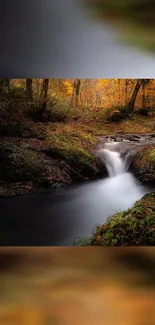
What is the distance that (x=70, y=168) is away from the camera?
110 inches

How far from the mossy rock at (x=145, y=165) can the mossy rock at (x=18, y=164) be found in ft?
2.13

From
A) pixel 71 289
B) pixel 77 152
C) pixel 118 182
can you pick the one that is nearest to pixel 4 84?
pixel 77 152

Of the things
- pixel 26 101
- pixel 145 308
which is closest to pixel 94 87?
pixel 26 101

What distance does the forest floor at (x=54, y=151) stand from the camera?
9.02ft

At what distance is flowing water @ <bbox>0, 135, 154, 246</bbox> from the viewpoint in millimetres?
2705

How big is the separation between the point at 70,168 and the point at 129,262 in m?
0.74

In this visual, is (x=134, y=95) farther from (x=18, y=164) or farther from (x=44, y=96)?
(x=18, y=164)

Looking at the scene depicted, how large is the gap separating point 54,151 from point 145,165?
2.07 feet

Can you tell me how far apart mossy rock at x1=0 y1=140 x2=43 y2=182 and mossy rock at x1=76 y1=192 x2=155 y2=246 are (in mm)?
572

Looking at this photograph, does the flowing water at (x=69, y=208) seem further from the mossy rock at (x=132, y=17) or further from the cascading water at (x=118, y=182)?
the mossy rock at (x=132, y=17)

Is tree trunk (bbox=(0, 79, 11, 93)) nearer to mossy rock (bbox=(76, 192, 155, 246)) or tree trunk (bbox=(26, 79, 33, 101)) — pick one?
tree trunk (bbox=(26, 79, 33, 101))

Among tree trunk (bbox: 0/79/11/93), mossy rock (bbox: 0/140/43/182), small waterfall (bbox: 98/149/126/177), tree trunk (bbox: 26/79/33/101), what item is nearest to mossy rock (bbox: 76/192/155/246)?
small waterfall (bbox: 98/149/126/177)

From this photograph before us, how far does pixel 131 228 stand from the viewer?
2650 mm

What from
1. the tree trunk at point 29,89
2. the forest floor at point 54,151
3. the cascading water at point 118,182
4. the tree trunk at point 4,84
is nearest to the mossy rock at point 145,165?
the cascading water at point 118,182
